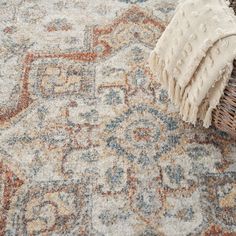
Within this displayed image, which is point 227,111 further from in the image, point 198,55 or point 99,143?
point 99,143

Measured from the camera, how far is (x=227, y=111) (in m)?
0.97

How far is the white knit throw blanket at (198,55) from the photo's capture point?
2.94 feet

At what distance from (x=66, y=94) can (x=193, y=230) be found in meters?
0.59

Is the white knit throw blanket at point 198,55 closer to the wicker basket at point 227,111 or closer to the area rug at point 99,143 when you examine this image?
the wicker basket at point 227,111

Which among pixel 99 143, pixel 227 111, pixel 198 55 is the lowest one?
pixel 99 143

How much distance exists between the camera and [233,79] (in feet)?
2.96

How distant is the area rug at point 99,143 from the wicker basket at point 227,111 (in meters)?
0.09

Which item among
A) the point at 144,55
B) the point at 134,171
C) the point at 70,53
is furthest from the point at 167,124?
the point at 70,53

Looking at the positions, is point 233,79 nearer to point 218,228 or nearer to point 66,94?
point 218,228

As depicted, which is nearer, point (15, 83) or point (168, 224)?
point (168, 224)

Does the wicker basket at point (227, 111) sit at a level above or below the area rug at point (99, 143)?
above

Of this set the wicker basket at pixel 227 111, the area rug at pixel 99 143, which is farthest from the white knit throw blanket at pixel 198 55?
the area rug at pixel 99 143

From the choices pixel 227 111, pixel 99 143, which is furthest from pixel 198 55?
pixel 99 143

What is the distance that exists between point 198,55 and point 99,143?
0.40 metres
